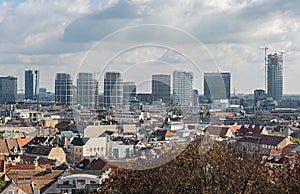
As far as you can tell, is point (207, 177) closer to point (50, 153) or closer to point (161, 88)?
point (161, 88)

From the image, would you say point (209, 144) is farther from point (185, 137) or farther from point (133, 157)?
point (133, 157)

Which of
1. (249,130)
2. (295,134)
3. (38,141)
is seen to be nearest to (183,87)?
(38,141)

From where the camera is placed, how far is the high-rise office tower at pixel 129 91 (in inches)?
312

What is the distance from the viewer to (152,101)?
32.7ft

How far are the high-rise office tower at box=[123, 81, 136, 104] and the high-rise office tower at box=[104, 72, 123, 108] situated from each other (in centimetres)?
7

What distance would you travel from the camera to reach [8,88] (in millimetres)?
76062

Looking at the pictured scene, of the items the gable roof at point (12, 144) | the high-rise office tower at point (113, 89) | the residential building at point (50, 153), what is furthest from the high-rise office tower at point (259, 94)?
the high-rise office tower at point (113, 89)

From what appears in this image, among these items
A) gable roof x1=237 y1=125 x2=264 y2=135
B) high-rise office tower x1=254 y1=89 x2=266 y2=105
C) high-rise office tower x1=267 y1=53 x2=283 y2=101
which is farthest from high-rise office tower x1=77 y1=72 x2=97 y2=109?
high-rise office tower x1=267 y1=53 x2=283 y2=101

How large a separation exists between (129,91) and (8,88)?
70.5 meters

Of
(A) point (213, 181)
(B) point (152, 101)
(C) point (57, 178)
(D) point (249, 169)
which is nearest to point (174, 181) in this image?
(A) point (213, 181)

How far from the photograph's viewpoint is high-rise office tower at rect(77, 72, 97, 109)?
318 inches

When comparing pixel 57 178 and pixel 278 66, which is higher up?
pixel 278 66

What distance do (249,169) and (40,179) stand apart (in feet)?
22.7

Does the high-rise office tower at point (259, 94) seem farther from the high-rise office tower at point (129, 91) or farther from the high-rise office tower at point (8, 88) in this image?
the high-rise office tower at point (129, 91)
